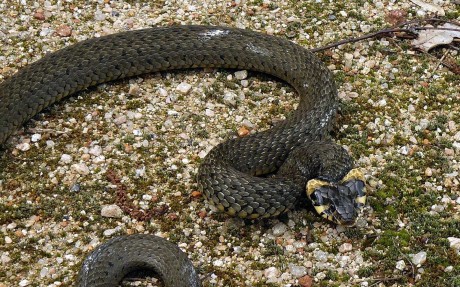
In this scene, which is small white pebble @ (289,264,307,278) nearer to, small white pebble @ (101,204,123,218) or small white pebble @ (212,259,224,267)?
small white pebble @ (212,259,224,267)

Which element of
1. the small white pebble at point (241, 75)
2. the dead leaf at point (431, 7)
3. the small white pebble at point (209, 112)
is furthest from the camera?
the dead leaf at point (431, 7)

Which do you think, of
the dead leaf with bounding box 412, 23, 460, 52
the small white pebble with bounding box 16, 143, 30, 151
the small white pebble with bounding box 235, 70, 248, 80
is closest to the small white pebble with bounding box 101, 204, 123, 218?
the small white pebble with bounding box 16, 143, 30, 151

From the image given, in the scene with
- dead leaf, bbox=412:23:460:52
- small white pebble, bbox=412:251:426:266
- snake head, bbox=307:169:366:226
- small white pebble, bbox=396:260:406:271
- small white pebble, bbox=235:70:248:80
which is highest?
dead leaf, bbox=412:23:460:52

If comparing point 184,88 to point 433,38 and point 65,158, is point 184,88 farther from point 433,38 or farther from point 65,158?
point 433,38

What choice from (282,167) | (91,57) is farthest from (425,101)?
(91,57)

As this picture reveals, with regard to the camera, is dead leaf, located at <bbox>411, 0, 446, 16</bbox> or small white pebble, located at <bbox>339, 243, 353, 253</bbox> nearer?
small white pebble, located at <bbox>339, 243, 353, 253</bbox>

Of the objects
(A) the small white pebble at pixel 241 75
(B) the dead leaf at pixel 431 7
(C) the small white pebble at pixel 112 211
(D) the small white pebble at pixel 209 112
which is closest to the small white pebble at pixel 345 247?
(C) the small white pebble at pixel 112 211

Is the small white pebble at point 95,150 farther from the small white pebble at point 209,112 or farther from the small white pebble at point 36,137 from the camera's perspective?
the small white pebble at point 209,112

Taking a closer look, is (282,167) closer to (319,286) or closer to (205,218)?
(205,218)
